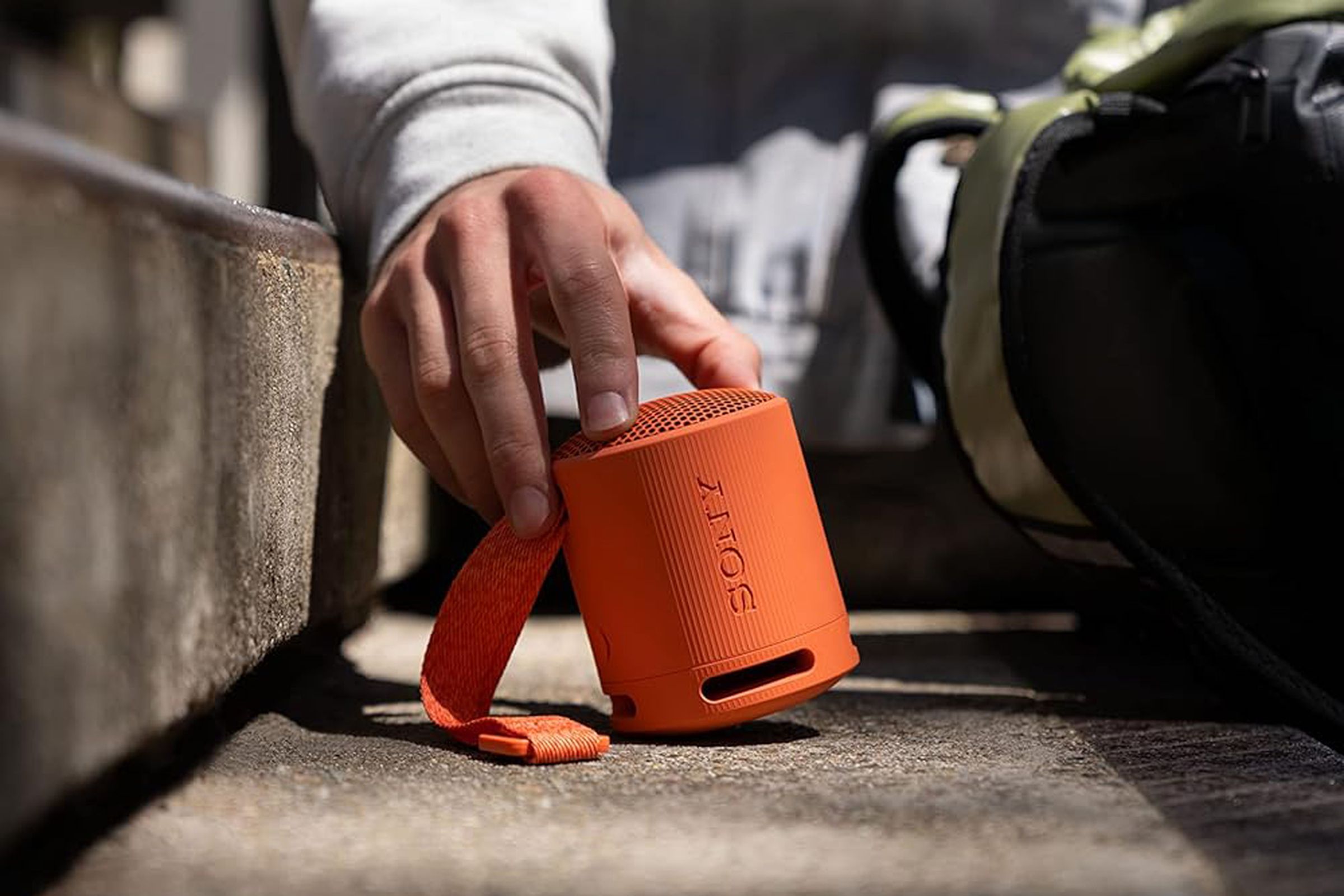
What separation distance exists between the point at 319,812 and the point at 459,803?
0.07 metres

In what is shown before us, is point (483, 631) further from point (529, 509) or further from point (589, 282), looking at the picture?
point (589, 282)

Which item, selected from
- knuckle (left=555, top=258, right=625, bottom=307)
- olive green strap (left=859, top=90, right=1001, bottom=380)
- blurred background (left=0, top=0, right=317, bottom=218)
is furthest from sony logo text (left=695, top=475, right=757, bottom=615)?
blurred background (left=0, top=0, right=317, bottom=218)

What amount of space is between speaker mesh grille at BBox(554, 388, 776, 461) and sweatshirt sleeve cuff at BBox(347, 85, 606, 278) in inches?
9.5

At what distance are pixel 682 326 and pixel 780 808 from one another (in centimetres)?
38

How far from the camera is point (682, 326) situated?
0.95 meters

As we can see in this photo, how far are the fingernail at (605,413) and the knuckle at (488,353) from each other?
64 mm

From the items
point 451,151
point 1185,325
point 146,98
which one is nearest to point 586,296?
point 451,151

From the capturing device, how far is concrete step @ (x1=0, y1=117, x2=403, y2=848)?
50cm

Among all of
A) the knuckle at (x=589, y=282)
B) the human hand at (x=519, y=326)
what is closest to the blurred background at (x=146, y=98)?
the human hand at (x=519, y=326)

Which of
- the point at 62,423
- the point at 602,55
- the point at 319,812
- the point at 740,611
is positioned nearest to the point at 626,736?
the point at 740,611

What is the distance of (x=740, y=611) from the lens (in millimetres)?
804

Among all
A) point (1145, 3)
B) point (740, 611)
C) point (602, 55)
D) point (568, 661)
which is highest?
point (1145, 3)

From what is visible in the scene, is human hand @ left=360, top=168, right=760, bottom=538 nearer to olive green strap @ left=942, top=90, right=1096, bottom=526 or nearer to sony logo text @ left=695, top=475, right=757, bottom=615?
sony logo text @ left=695, top=475, right=757, bottom=615

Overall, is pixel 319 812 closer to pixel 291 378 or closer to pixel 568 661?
pixel 291 378
